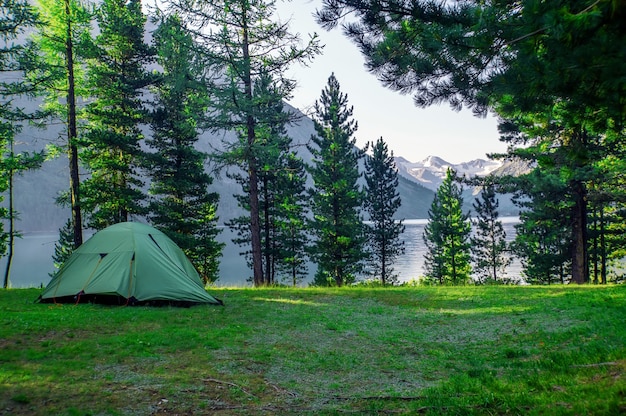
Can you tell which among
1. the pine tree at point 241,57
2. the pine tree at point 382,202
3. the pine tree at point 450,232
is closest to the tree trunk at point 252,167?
the pine tree at point 241,57

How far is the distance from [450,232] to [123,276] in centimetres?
3145

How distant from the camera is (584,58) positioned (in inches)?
116

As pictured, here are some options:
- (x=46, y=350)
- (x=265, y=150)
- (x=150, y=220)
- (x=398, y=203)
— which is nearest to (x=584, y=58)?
(x=46, y=350)

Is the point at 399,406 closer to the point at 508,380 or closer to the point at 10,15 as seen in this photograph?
the point at 508,380

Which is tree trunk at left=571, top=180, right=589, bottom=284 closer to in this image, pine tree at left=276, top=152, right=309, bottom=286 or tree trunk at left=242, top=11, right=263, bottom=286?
tree trunk at left=242, top=11, right=263, bottom=286

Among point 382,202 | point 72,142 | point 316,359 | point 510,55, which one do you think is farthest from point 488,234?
point 510,55

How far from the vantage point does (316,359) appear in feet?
20.5

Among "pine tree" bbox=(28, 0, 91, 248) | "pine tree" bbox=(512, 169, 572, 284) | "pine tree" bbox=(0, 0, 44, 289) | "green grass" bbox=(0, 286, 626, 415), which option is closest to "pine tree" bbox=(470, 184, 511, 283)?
"pine tree" bbox=(512, 169, 572, 284)

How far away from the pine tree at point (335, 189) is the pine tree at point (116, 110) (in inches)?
457

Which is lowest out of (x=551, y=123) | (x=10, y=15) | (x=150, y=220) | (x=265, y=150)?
(x=150, y=220)

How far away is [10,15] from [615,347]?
62.1 ft

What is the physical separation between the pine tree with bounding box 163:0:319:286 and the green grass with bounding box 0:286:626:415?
7.69m

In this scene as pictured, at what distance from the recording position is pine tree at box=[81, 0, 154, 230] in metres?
18.8

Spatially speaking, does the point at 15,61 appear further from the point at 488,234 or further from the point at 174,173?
the point at 488,234
